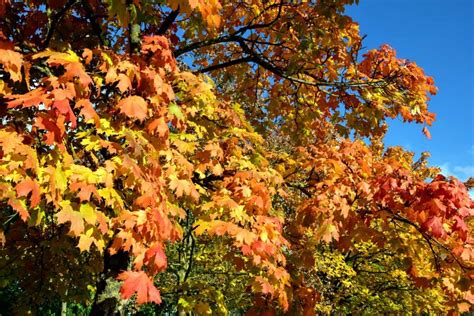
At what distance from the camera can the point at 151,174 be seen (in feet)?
13.1

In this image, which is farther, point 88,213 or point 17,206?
point 88,213

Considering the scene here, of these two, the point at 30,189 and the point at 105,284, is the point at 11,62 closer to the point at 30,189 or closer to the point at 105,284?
the point at 30,189

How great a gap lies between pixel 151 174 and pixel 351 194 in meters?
3.11

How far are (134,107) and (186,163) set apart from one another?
2.99ft

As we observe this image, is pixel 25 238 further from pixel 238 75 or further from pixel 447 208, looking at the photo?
pixel 447 208

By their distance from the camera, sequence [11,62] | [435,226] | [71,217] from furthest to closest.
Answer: [435,226] < [11,62] < [71,217]

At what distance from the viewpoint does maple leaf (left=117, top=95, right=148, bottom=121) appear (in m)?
3.93

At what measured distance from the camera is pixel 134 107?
3.98 m

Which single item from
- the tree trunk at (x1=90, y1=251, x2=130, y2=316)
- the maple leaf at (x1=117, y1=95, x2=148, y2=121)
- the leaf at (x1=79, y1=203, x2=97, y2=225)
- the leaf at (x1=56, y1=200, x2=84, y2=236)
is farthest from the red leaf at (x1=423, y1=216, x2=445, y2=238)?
the tree trunk at (x1=90, y1=251, x2=130, y2=316)

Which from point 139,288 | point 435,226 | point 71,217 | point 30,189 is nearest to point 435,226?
point 435,226

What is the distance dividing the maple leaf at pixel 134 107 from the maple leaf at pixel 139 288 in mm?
1461

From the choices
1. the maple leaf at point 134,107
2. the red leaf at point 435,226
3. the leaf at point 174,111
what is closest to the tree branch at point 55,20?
the maple leaf at point 134,107

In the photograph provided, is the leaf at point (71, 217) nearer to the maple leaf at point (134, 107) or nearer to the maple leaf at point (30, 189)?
the maple leaf at point (30, 189)

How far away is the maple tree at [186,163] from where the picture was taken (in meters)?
3.61
